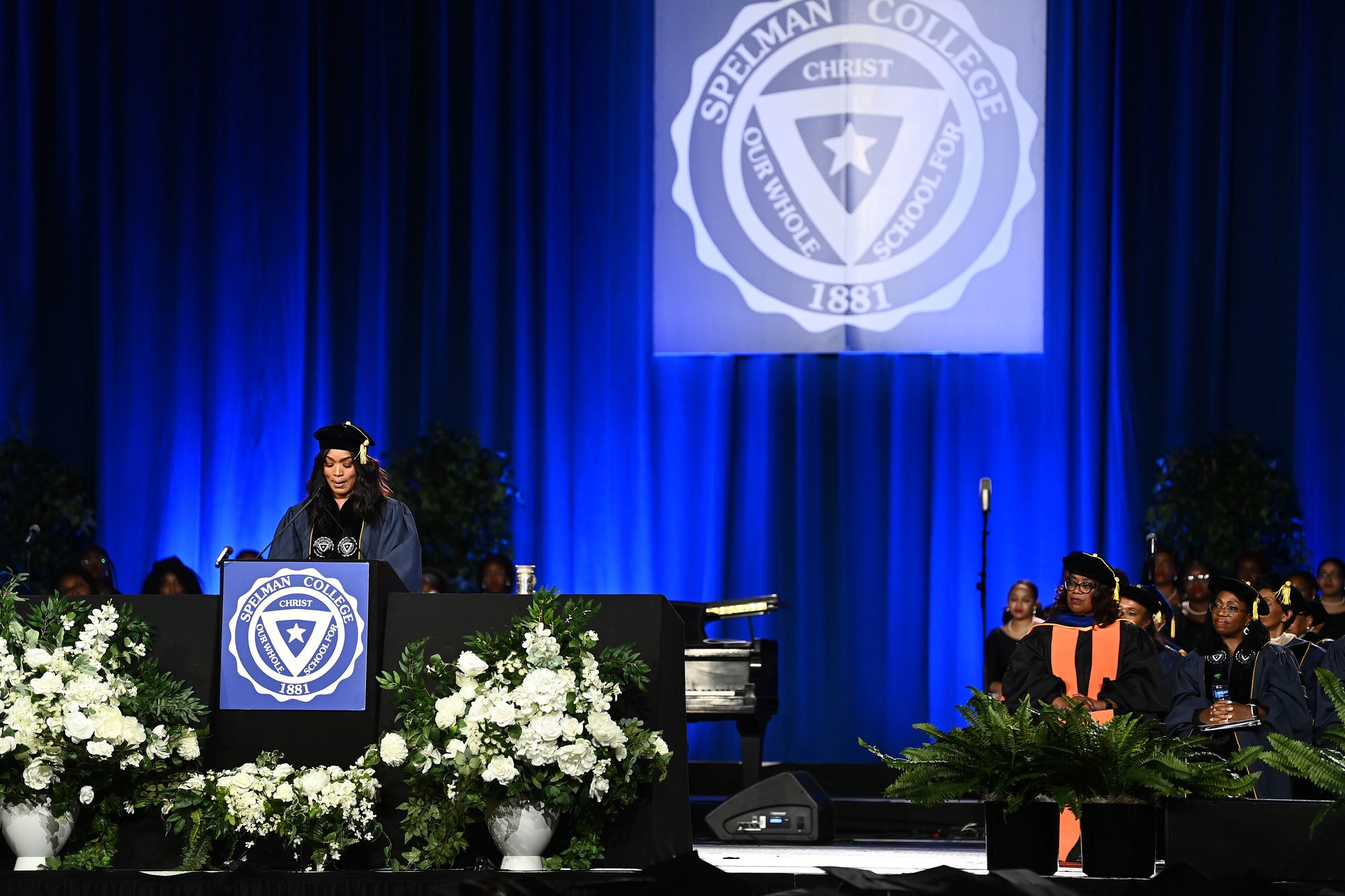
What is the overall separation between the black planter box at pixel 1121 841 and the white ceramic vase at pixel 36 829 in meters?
2.35

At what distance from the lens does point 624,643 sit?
3873 mm

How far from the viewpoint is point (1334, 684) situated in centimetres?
365

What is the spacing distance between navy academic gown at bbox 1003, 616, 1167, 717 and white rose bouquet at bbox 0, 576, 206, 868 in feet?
10.9

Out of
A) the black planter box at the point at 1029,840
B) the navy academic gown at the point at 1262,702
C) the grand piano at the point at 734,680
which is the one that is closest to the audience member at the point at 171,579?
the grand piano at the point at 734,680

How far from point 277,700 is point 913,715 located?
814 cm

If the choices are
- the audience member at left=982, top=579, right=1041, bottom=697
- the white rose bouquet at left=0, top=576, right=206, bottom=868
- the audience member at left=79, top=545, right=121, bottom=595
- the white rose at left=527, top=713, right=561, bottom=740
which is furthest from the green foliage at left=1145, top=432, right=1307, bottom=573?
the white rose bouquet at left=0, top=576, right=206, bottom=868

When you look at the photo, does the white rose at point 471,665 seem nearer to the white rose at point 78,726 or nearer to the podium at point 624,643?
the podium at point 624,643

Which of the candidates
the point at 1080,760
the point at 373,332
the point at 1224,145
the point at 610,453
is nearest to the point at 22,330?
the point at 373,332

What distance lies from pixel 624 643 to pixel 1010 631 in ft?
20.8

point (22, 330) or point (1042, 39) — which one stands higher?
point (1042, 39)

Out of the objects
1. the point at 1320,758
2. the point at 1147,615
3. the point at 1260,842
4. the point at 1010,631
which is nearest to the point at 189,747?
the point at 1260,842

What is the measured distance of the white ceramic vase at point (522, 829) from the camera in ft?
12.0

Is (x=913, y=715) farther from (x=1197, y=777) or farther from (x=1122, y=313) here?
(x=1197, y=777)

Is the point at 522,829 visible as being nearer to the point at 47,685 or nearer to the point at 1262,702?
the point at 47,685
